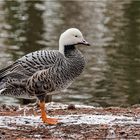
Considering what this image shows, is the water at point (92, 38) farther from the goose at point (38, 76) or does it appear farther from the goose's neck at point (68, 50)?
the goose at point (38, 76)

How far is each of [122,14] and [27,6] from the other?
25.2 feet

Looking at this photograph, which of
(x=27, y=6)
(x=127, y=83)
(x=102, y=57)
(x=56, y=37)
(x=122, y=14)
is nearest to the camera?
(x=127, y=83)

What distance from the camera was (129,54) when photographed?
31156mm

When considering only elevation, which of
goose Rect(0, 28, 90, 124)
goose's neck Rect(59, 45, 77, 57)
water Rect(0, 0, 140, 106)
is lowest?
water Rect(0, 0, 140, 106)

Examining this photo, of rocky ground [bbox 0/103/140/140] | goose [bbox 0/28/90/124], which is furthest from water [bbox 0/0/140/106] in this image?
goose [bbox 0/28/90/124]

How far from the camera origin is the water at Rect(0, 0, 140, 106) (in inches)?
939

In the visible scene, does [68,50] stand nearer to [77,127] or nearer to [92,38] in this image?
[77,127]

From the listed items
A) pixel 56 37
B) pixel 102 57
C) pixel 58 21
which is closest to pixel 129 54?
pixel 102 57

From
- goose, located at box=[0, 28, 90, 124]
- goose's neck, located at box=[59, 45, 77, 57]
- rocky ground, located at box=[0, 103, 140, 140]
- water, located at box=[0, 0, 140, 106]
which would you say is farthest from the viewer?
water, located at box=[0, 0, 140, 106]

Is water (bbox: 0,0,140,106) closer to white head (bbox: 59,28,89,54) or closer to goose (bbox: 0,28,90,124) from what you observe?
white head (bbox: 59,28,89,54)

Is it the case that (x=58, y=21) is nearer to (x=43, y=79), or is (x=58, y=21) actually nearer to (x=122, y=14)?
(x=122, y=14)

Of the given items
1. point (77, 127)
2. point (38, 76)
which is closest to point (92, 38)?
point (38, 76)

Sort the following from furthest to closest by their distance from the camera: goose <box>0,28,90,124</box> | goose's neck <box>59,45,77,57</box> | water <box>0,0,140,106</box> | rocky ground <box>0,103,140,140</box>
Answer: water <box>0,0,140,106</box> → goose's neck <box>59,45,77,57</box> → goose <box>0,28,90,124</box> → rocky ground <box>0,103,140,140</box>

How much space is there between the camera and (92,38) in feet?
118
